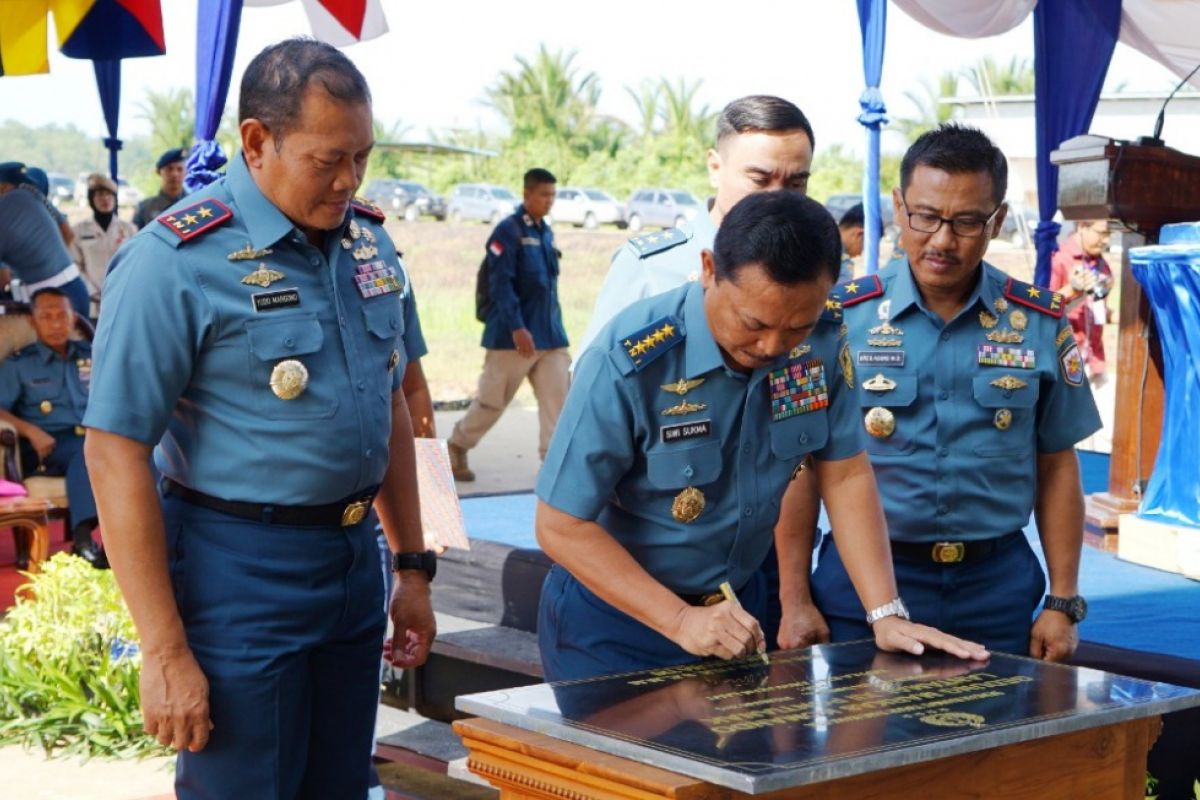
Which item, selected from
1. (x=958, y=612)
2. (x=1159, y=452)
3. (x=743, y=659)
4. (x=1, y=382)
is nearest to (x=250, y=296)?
(x=743, y=659)

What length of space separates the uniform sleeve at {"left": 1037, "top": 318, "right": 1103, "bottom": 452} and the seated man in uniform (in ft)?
17.3

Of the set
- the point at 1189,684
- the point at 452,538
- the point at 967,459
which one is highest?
the point at 967,459

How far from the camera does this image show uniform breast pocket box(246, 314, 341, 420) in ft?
7.65

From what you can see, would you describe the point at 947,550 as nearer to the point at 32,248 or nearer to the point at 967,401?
the point at 967,401

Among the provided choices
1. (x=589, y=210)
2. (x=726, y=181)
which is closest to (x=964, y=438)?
(x=726, y=181)

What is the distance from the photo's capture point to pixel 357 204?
2.78 m

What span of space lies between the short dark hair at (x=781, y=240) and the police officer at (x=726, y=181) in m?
0.66

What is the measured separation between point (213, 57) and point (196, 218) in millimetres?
3600

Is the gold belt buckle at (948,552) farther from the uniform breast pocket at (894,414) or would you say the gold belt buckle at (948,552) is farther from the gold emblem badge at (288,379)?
the gold emblem badge at (288,379)

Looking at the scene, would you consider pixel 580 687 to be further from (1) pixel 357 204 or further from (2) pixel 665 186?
(2) pixel 665 186

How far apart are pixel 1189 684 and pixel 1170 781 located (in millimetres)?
260

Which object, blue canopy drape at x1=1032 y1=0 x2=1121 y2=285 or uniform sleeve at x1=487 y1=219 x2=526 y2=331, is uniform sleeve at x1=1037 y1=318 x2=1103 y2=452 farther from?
uniform sleeve at x1=487 y1=219 x2=526 y2=331

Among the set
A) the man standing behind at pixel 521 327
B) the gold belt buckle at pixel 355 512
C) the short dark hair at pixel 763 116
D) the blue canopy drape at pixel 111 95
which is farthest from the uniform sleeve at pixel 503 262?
the gold belt buckle at pixel 355 512

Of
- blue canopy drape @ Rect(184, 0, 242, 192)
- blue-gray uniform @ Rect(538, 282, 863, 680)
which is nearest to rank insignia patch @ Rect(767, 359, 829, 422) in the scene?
blue-gray uniform @ Rect(538, 282, 863, 680)
